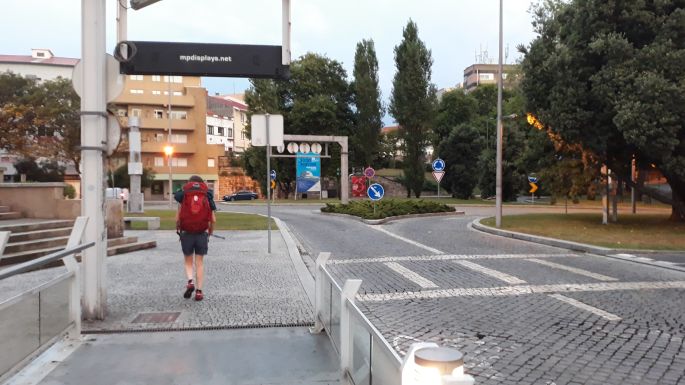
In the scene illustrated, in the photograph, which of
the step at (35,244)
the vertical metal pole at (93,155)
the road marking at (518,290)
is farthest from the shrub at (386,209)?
the vertical metal pole at (93,155)

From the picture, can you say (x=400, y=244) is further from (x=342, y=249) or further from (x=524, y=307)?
(x=524, y=307)

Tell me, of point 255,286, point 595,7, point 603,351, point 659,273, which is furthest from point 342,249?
point 595,7

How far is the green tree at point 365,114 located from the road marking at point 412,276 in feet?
141

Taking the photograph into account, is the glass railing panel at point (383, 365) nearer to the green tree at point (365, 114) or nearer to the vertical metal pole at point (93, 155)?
the vertical metal pole at point (93, 155)

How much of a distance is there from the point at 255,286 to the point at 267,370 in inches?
145

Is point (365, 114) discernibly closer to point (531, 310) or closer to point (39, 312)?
point (531, 310)

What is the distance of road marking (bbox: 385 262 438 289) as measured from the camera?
26.9ft

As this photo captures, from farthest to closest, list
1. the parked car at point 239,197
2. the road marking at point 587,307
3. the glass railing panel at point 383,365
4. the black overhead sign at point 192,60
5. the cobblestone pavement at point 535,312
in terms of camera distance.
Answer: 1. the parked car at point 239,197
2. the road marking at point 587,307
3. the black overhead sign at point 192,60
4. the cobblestone pavement at point 535,312
5. the glass railing panel at point 383,365

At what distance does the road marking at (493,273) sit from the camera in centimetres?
868

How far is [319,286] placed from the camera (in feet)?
17.7

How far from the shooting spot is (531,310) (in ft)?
21.6

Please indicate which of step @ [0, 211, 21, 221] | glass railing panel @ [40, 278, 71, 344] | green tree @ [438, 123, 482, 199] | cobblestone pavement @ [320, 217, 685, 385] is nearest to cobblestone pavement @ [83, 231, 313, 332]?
glass railing panel @ [40, 278, 71, 344]

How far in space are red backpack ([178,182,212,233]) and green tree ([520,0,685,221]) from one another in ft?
43.0

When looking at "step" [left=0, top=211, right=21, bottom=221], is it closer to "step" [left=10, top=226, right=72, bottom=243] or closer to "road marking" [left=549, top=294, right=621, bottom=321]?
"step" [left=10, top=226, right=72, bottom=243]
